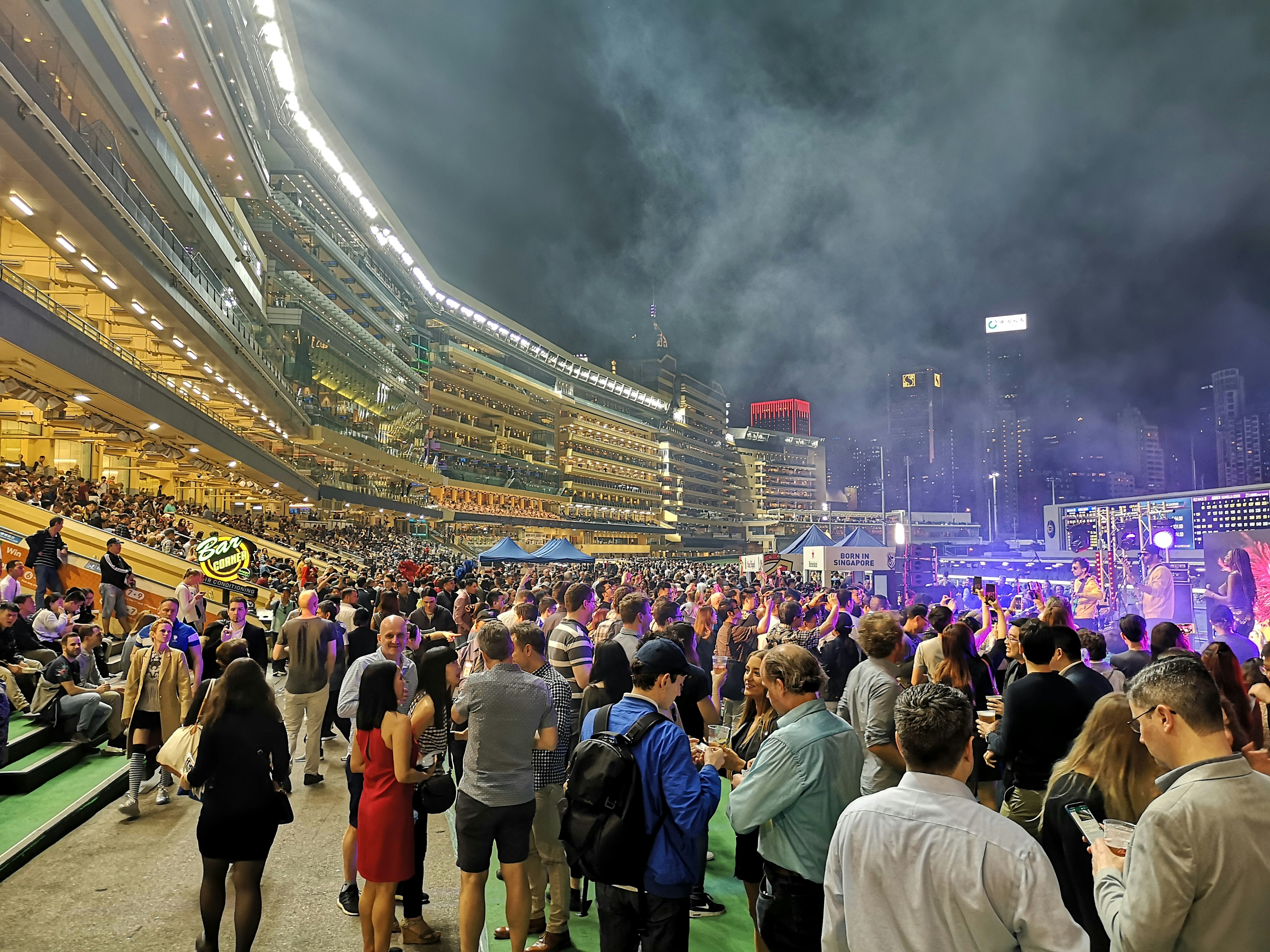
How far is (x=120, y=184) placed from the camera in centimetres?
1780

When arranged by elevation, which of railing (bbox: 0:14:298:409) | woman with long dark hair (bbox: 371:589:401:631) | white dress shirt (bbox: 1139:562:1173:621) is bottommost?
woman with long dark hair (bbox: 371:589:401:631)

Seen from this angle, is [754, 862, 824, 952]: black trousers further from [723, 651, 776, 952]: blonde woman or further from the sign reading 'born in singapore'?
the sign reading 'born in singapore'

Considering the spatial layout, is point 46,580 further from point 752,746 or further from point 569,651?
point 752,746

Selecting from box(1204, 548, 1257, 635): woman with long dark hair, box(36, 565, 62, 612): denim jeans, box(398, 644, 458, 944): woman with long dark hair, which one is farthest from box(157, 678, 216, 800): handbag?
box(1204, 548, 1257, 635): woman with long dark hair

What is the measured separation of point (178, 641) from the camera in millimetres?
7270

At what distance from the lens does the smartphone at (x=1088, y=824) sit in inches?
86.4

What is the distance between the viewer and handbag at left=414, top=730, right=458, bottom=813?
420 cm

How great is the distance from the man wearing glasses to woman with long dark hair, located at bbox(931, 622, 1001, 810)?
3060mm

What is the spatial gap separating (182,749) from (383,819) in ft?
6.08

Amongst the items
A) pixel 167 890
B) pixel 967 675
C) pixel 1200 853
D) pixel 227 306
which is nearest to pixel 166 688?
pixel 167 890

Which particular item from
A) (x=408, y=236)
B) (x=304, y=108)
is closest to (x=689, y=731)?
(x=304, y=108)

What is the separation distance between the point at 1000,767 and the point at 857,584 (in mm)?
17954

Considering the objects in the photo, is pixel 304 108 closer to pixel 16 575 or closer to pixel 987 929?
pixel 16 575

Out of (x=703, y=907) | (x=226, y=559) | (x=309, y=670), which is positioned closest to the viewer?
(x=703, y=907)
